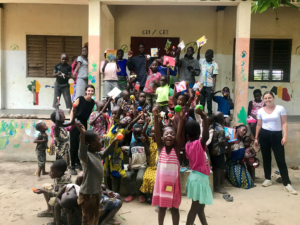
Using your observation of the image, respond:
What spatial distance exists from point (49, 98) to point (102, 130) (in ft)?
13.4

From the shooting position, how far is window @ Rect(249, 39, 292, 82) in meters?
8.24

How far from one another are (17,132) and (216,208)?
4753 mm

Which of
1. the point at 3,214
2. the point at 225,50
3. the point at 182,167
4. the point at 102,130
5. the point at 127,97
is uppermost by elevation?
the point at 225,50

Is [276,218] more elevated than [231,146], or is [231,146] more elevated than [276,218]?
[231,146]

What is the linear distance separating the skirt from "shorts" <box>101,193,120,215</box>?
900 mm

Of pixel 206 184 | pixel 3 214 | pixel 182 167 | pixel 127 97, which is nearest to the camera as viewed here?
pixel 206 184

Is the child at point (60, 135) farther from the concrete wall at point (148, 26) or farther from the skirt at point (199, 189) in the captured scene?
the concrete wall at point (148, 26)

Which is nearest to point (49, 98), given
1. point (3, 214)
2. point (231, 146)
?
point (3, 214)

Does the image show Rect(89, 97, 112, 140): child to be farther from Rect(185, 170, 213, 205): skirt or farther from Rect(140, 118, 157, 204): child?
Rect(185, 170, 213, 205): skirt

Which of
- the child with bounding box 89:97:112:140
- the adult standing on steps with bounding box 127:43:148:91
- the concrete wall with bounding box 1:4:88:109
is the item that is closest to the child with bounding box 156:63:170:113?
the adult standing on steps with bounding box 127:43:148:91

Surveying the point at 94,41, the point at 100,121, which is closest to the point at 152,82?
the point at 100,121

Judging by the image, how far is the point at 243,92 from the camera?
20.1ft

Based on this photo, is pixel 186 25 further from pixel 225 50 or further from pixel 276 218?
pixel 276 218

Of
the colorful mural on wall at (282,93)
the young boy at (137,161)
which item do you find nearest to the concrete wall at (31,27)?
the young boy at (137,161)
